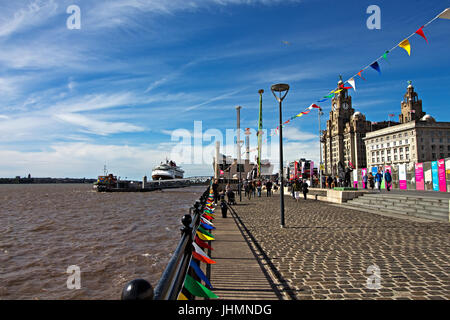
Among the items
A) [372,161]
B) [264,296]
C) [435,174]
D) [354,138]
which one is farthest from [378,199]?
[354,138]

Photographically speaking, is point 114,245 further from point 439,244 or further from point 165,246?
point 439,244

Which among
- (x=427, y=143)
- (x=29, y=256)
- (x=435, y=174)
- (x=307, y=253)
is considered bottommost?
(x=29, y=256)

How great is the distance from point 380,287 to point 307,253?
2.48 metres

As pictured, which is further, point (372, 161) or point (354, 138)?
point (354, 138)

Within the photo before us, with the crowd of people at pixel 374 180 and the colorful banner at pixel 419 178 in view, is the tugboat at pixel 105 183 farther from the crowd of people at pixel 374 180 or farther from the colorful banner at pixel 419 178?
the colorful banner at pixel 419 178

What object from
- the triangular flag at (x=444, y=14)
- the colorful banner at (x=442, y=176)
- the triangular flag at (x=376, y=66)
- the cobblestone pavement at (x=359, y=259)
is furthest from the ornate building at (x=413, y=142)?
the triangular flag at (x=444, y=14)

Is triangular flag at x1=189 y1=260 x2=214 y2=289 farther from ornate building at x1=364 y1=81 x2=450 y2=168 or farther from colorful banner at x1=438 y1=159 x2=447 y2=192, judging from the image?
ornate building at x1=364 y1=81 x2=450 y2=168

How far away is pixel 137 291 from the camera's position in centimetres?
183

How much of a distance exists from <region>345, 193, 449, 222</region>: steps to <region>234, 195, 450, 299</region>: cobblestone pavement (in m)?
1.90

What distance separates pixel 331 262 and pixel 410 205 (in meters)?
11.5

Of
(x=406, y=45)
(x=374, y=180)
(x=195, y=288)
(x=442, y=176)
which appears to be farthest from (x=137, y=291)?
(x=374, y=180)

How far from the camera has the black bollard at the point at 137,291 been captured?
5.93 ft

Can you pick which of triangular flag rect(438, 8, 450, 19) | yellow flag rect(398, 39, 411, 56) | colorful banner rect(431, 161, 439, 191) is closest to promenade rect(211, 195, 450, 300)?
triangular flag rect(438, 8, 450, 19)

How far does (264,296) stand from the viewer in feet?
15.1
